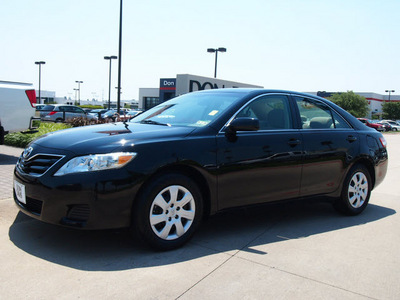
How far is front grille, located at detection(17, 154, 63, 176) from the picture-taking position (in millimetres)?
3574

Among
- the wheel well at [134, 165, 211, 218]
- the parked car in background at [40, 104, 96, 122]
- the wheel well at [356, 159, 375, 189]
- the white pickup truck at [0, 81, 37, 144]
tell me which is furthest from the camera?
the parked car in background at [40, 104, 96, 122]

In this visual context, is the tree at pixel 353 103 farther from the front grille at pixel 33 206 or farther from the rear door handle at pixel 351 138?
the front grille at pixel 33 206

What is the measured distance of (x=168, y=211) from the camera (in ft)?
12.2

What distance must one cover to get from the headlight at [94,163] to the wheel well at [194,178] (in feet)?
0.99

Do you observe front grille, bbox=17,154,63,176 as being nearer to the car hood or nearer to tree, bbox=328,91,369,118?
the car hood

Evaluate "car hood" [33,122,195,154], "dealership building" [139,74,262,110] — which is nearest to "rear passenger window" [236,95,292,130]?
"car hood" [33,122,195,154]

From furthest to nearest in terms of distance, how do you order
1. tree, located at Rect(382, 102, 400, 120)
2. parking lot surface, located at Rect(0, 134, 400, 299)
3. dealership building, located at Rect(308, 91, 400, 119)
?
dealership building, located at Rect(308, 91, 400, 119), tree, located at Rect(382, 102, 400, 120), parking lot surface, located at Rect(0, 134, 400, 299)

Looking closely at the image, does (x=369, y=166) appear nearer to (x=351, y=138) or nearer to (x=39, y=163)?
(x=351, y=138)

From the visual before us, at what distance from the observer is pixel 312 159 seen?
4832 mm

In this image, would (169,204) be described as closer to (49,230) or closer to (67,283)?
(67,283)

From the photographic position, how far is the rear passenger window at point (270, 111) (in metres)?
4.54

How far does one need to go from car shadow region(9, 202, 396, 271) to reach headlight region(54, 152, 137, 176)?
628mm

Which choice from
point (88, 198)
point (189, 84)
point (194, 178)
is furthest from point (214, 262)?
point (189, 84)

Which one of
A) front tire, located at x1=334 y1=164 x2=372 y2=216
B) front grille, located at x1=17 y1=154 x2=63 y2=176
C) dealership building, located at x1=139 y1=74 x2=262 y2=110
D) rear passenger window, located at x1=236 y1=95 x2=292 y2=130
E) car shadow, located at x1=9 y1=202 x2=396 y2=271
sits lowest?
car shadow, located at x1=9 y1=202 x2=396 y2=271
